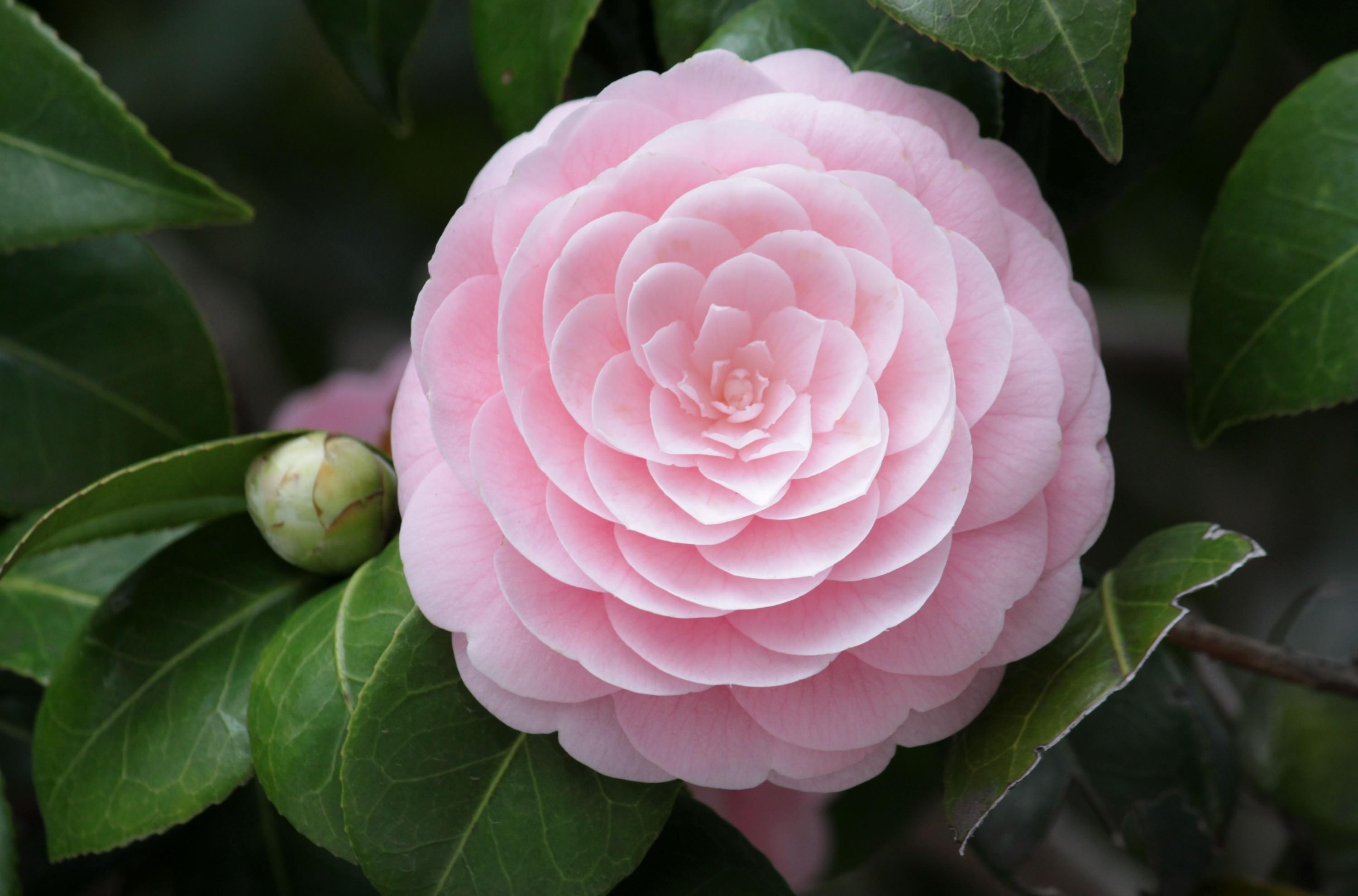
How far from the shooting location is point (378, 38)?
853 millimetres

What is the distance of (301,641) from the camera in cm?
61

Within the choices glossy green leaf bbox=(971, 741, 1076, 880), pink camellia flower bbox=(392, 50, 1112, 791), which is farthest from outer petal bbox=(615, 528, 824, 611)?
glossy green leaf bbox=(971, 741, 1076, 880)

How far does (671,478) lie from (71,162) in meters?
0.52

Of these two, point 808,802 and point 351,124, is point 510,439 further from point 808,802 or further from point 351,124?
point 351,124

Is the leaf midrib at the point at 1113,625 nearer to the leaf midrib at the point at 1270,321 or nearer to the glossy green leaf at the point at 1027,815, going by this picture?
the leaf midrib at the point at 1270,321

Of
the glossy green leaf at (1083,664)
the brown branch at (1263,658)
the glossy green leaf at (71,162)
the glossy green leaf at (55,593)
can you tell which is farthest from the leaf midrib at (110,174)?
the brown branch at (1263,658)

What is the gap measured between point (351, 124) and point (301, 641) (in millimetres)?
1571

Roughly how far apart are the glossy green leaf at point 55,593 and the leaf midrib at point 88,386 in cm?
9

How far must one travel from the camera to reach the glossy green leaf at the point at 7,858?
0.68m

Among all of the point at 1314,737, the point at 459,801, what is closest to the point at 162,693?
the point at 459,801

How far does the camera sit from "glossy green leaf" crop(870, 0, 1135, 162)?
0.52m

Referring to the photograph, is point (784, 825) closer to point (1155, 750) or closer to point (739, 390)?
point (1155, 750)

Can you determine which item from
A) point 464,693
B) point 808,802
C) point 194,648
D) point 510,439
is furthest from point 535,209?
point 808,802

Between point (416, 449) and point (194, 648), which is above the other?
point (416, 449)
